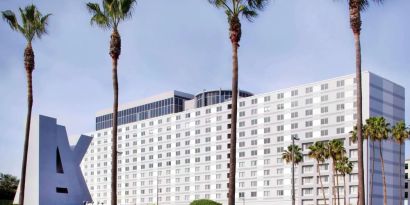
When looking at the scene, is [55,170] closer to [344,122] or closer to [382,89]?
[344,122]

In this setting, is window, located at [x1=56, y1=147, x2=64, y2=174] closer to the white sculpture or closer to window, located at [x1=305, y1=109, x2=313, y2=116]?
the white sculpture

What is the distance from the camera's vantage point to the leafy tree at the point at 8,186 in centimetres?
12071

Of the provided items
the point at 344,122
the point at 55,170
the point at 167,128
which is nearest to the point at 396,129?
the point at 344,122

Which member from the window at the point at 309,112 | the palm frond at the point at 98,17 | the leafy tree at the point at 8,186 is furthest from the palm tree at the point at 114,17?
the window at the point at 309,112

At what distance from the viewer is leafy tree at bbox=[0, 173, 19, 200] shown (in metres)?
121

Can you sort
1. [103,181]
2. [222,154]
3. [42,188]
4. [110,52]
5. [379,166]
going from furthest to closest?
[103,181], [222,154], [379,166], [42,188], [110,52]

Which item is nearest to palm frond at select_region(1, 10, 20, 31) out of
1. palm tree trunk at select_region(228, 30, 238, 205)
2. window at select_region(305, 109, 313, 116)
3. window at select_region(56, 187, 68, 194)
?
palm tree trunk at select_region(228, 30, 238, 205)

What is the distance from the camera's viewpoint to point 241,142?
15038 cm

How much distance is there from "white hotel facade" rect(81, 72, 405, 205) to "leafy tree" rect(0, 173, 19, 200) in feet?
131

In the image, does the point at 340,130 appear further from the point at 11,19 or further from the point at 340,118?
the point at 11,19

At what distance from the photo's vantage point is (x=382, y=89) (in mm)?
131375

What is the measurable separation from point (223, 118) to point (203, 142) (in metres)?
10.1

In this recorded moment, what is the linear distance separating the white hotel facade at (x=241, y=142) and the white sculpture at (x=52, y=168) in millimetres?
51989

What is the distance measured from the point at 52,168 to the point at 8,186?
31.7m
